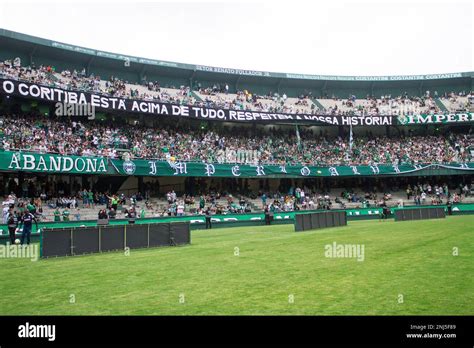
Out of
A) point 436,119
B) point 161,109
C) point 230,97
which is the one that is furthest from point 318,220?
point 436,119

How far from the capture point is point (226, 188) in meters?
46.6

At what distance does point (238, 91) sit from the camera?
5628 centimetres

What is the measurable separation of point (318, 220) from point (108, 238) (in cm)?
1522

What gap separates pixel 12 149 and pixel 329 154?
3357cm

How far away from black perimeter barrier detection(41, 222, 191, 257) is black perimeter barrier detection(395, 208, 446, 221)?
20001 millimetres

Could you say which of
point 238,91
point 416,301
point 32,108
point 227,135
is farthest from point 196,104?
point 416,301

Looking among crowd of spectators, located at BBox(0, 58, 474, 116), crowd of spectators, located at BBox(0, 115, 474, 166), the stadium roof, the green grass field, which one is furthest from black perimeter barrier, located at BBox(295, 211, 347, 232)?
the stadium roof

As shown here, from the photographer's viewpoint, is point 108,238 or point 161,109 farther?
point 161,109

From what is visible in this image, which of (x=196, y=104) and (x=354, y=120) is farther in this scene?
(x=354, y=120)

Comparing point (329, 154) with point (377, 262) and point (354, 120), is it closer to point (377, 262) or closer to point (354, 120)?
point (354, 120)

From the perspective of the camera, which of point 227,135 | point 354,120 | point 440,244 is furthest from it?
point 354,120

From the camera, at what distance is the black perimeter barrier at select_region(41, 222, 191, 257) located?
17.3m

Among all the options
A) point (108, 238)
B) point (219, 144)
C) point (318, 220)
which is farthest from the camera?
point (219, 144)
